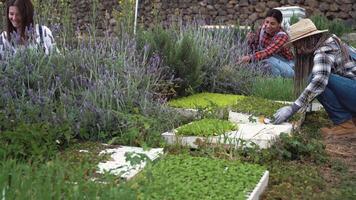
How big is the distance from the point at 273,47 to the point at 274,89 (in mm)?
1421

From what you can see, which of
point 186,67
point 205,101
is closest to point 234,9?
point 186,67

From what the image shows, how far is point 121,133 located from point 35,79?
0.93m

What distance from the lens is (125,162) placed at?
3178mm

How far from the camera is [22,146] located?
318 cm

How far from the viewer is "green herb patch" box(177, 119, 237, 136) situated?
13.0 feet

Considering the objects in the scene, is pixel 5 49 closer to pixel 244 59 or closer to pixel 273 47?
pixel 244 59

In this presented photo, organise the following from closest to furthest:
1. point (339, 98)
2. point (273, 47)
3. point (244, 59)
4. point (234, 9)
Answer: point (339, 98)
point (244, 59)
point (273, 47)
point (234, 9)

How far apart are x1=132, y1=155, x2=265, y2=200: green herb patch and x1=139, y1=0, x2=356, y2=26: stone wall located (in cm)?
1015

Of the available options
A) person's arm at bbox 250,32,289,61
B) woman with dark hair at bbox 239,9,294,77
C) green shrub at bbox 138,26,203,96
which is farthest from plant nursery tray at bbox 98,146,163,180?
person's arm at bbox 250,32,289,61

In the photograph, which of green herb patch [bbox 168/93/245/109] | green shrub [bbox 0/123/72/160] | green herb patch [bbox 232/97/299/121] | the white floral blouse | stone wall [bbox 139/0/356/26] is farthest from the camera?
stone wall [bbox 139/0/356/26]

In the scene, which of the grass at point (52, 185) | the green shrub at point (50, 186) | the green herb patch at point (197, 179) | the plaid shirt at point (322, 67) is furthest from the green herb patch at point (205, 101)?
the green shrub at point (50, 186)

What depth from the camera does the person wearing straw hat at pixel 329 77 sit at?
4.54 m

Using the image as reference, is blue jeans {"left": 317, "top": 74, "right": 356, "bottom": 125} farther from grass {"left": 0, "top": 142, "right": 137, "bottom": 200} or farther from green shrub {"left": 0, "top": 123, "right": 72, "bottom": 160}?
grass {"left": 0, "top": 142, "right": 137, "bottom": 200}

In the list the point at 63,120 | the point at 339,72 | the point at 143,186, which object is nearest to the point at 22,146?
the point at 63,120
